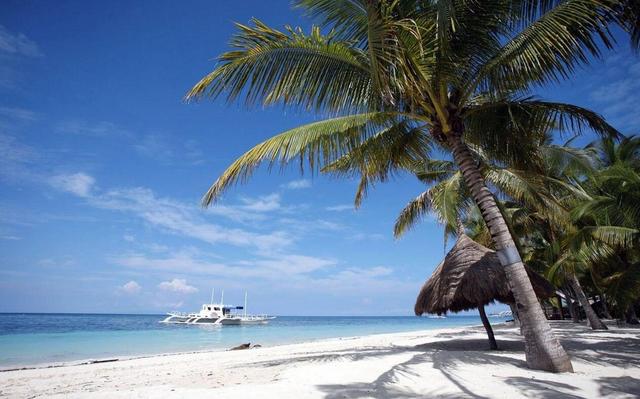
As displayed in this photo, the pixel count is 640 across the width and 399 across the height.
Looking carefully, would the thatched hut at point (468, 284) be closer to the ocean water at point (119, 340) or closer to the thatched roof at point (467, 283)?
the thatched roof at point (467, 283)

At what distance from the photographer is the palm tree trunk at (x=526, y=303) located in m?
5.49

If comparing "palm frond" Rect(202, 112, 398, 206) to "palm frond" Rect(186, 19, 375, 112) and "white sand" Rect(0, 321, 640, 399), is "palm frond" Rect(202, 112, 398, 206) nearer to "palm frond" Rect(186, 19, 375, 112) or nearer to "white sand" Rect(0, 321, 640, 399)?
"palm frond" Rect(186, 19, 375, 112)

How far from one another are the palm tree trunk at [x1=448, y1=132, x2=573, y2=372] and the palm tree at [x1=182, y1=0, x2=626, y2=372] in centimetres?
2

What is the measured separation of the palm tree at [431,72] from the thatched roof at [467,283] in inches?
102

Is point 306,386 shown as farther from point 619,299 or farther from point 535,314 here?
point 619,299

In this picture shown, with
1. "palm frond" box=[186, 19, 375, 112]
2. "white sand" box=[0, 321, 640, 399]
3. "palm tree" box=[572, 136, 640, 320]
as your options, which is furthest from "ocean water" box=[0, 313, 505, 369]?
"palm tree" box=[572, 136, 640, 320]

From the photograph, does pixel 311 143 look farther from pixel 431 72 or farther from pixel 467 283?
pixel 467 283

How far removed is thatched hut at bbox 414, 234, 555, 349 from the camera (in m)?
8.38

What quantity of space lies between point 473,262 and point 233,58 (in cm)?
683

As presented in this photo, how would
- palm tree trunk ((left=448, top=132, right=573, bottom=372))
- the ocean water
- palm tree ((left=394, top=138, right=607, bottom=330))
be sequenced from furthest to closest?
1. the ocean water
2. palm tree ((left=394, top=138, right=607, bottom=330))
3. palm tree trunk ((left=448, top=132, right=573, bottom=372))

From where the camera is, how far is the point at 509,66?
595 cm

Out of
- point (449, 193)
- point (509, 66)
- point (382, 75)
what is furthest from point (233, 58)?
point (449, 193)

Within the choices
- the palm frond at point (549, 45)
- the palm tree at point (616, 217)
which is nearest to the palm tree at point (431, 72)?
the palm frond at point (549, 45)

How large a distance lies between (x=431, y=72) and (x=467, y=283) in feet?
15.9
